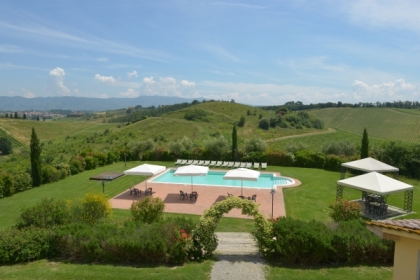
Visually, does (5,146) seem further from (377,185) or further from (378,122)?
(378,122)

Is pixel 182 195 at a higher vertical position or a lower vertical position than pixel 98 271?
lower

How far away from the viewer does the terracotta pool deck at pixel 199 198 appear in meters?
15.3

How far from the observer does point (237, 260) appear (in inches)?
351

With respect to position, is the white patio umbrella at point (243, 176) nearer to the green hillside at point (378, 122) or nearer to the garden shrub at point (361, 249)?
the garden shrub at point (361, 249)

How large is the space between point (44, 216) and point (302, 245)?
9.01 m

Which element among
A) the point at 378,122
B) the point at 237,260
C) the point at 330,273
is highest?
the point at 378,122

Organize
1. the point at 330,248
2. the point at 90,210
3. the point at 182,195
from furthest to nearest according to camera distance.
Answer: the point at 182,195, the point at 90,210, the point at 330,248

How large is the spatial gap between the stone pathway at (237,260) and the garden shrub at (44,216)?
5.98 meters

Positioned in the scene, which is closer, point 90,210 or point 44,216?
point 44,216

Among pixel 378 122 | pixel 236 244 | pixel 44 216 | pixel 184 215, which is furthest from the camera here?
pixel 378 122

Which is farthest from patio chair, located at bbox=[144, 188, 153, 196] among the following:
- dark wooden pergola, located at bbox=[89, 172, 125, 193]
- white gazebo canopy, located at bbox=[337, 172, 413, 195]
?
white gazebo canopy, located at bbox=[337, 172, 413, 195]

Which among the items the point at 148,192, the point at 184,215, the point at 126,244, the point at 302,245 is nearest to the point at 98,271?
the point at 126,244

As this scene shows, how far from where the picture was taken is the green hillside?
191ft

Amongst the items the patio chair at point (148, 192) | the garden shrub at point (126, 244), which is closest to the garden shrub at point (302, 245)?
the garden shrub at point (126, 244)
